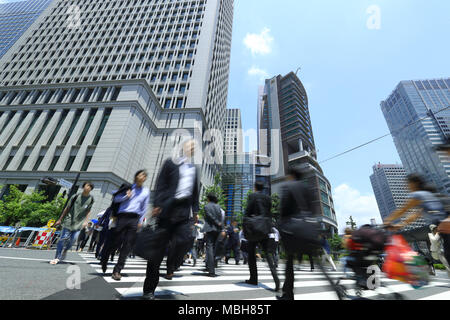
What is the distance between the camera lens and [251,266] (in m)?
3.42

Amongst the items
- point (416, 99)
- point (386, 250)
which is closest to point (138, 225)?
point (386, 250)

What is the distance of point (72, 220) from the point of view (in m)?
4.11

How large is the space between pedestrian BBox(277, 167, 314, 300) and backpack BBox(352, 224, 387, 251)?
0.98 m

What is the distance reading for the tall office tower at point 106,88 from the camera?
Result: 70.8ft

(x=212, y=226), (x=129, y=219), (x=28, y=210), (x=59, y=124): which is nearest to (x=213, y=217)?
(x=212, y=226)

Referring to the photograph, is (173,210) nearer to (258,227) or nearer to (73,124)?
(258,227)

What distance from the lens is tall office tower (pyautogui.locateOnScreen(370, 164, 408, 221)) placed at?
10046cm

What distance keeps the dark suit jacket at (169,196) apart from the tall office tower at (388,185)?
5205 inches

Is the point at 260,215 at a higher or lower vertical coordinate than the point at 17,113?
lower

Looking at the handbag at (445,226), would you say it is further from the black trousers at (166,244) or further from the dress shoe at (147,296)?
the dress shoe at (147,296)

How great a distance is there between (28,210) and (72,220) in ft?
70.6

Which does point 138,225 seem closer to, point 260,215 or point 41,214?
point 260,215
